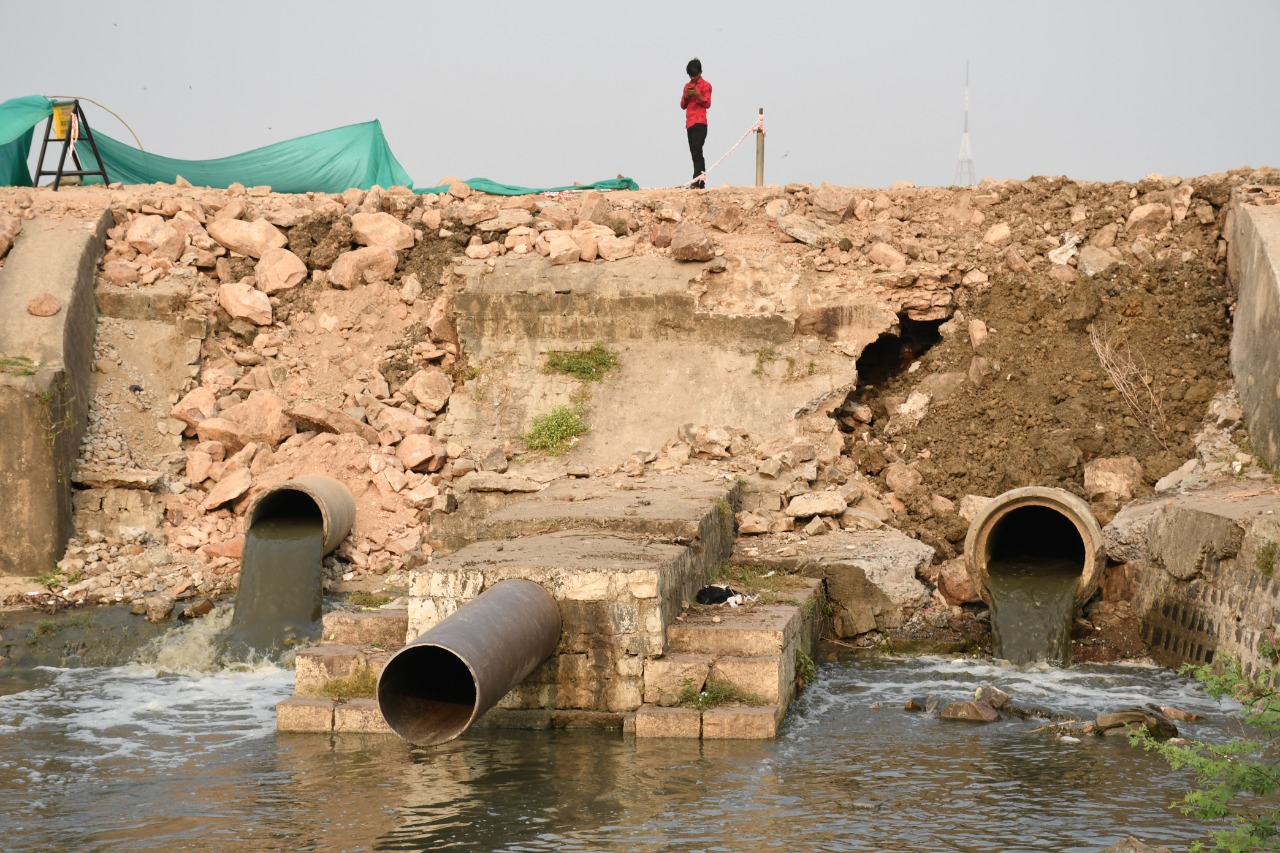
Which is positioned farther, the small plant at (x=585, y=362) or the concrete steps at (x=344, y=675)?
the small plant at (x=585, y=362)

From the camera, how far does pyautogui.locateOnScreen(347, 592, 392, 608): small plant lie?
1052 cm

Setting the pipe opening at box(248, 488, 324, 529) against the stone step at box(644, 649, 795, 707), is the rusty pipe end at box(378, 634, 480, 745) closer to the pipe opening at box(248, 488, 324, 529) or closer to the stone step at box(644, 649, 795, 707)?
the stone step at box(644, 649, 795, 707)

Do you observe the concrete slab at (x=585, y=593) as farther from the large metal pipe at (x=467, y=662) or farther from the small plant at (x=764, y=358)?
the small plant at (x=764, y=358)

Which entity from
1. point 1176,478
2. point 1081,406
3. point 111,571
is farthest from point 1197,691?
point 111,571

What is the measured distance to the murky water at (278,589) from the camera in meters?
10.3

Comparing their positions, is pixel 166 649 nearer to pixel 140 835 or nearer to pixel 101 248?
pixel 140 835

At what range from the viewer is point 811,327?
1316 cm

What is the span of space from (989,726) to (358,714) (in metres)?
3.78

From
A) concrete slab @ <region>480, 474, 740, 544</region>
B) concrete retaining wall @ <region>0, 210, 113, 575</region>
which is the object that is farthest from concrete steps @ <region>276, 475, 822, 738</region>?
concrete retaining wall @ <region>0, 210, 113, 575</region>

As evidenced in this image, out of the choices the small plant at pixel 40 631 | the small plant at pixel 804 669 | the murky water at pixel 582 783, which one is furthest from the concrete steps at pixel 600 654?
the small plant at pixel 40 631

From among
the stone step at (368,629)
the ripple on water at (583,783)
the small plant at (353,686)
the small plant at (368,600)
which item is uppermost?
the stone step at (368,629)

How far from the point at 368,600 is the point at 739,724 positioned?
3977mm

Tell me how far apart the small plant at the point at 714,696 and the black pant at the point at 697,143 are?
9471 mm

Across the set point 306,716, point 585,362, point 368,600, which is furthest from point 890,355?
point 306,716
